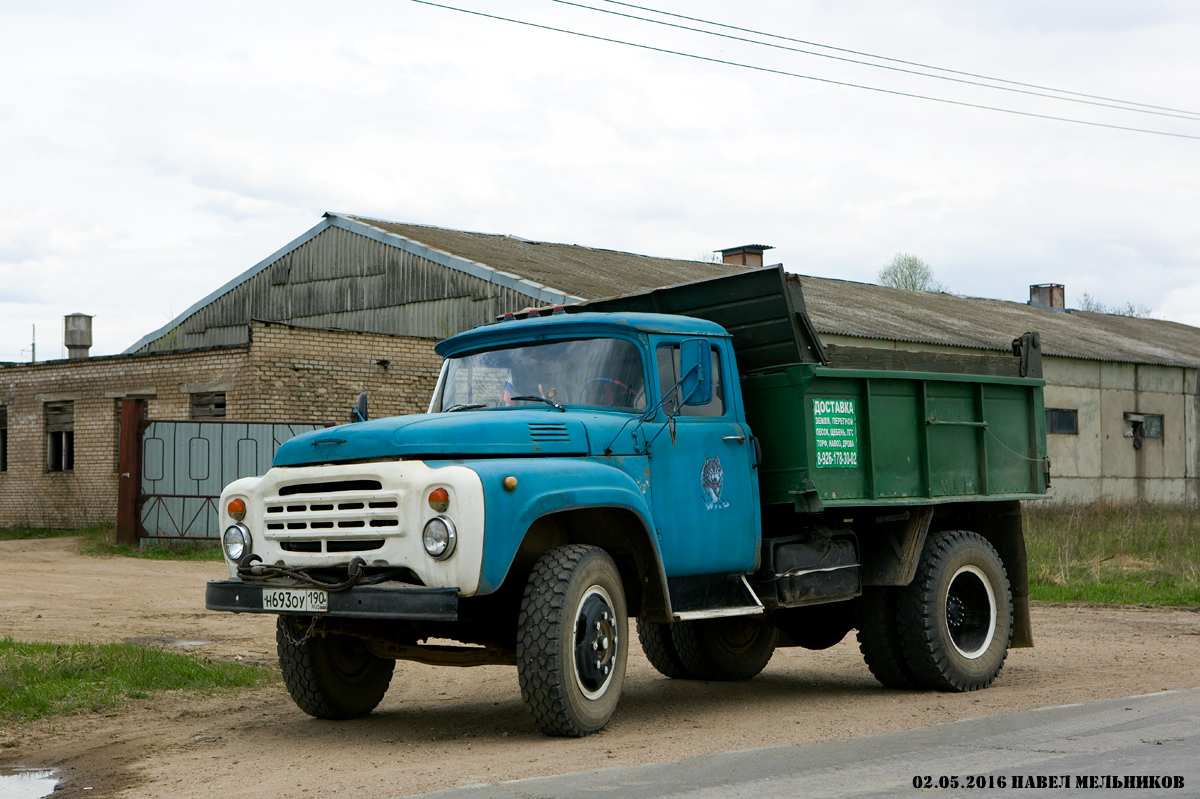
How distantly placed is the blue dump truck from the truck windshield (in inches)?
0.7

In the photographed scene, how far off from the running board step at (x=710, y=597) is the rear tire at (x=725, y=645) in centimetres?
149

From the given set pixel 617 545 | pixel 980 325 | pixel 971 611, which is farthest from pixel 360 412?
pixel 980 325

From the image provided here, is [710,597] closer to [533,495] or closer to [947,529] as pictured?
[533,495]

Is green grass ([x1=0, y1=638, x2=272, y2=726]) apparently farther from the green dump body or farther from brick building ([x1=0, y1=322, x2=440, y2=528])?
brick building ([x1=0, y1=322, x2=440, y2=528])

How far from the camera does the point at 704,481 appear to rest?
25.8 feet

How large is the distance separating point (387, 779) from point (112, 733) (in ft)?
8.18

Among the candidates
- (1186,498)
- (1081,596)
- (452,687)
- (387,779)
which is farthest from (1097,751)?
(1186,498)

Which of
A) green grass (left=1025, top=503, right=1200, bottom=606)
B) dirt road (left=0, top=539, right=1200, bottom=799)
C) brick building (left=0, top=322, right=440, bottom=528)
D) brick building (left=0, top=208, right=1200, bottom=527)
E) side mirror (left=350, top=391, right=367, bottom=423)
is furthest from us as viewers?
brick building (left=0, top=208, right=1200, bottom=527)

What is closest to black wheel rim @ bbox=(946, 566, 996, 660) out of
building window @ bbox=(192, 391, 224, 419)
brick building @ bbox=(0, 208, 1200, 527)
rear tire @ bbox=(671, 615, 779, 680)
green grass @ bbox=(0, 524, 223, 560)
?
rear tire @ bbox=(671, 615, 779, 680)

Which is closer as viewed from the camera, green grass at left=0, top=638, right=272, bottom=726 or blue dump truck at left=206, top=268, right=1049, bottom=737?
blue dump truck at left=206, top=268, right=1049, bottom=737

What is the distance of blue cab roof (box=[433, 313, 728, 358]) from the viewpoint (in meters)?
7.83

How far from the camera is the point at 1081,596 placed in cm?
1570

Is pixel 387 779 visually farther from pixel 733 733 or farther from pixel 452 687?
pixel 452 687

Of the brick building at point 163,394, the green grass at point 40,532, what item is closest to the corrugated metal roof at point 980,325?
the brick building at point 163,394
